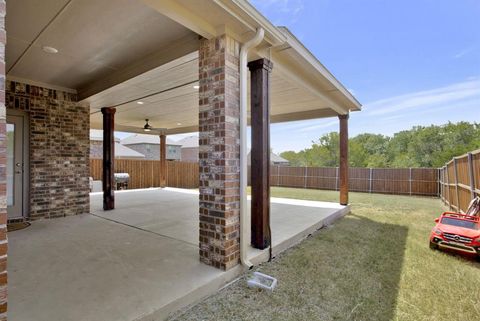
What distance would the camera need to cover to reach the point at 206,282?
254 centimetres

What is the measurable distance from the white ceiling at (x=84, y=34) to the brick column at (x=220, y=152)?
0.63m

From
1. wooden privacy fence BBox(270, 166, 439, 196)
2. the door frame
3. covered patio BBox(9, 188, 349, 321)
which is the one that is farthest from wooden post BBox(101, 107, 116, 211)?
wooden privacy fence BBox(270, 166, 439, 196)

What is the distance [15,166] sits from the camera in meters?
4.92

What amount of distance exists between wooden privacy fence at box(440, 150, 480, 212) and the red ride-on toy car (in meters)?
1.30

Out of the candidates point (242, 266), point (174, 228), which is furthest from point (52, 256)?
point (242, 266)

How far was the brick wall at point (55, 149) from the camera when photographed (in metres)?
5.05

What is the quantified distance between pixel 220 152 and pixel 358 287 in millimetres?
2137

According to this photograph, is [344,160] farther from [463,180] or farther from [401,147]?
[401,147]

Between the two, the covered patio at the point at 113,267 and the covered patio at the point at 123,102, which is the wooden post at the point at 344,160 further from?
the covered patio at the point at 113,267

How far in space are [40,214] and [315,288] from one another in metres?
5.46

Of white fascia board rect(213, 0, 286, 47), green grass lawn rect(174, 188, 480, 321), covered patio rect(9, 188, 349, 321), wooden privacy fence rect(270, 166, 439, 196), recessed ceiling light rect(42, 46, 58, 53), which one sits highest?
recessed ceiling light rect(42, 46, 58, 53)

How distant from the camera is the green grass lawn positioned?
7.63 ft

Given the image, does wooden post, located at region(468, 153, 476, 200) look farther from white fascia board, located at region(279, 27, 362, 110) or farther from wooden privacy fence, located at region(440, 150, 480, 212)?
white fascia board, located at region(279, 27, 362, 110)

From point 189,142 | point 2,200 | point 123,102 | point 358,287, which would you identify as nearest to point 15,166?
point 123,102
